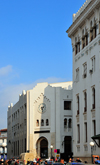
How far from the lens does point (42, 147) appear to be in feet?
204

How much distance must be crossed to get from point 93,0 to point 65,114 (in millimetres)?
27492

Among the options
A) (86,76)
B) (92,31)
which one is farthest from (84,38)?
(86,76)

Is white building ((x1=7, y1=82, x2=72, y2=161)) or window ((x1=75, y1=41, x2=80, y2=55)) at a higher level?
window ((x1=75, y1=41, x2=80, y2=55))

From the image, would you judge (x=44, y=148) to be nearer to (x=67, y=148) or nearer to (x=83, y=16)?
(x=67, y=148)

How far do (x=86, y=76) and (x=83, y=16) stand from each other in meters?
7.47

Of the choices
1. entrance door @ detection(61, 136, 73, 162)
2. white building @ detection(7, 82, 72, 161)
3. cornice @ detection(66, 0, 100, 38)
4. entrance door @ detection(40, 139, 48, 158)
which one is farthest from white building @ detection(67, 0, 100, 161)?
entrance door @ detection(40, 139, 48, 158)

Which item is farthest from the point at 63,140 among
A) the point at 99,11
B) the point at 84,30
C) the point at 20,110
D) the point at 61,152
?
the point at 99,11

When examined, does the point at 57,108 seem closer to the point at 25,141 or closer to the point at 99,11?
the point at 25,141

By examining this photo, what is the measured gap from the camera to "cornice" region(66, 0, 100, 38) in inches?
1546

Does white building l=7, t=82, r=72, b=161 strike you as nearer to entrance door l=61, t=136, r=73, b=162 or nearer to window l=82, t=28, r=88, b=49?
entrance door l=61, t=136, r=73, b=162

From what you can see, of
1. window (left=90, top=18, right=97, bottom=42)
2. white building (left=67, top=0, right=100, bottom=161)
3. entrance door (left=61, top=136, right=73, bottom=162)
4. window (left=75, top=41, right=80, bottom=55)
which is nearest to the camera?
white building (left=67, top=0, right=100, bottom=161)

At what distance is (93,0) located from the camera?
39.2m

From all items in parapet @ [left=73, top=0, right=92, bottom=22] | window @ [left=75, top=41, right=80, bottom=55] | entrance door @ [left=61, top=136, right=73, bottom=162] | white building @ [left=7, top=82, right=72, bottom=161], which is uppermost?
parapet @ [left=73, top=0, right=92, bottom=22]

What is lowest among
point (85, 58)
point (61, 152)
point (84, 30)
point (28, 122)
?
point (61, 152)
